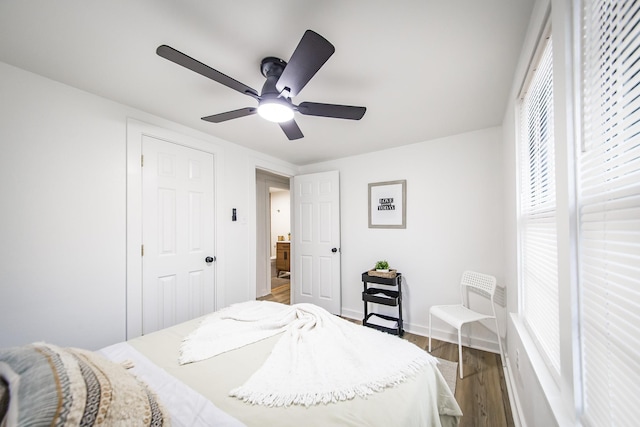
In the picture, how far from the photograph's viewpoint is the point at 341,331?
56.4 inches

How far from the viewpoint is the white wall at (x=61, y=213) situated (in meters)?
1.45

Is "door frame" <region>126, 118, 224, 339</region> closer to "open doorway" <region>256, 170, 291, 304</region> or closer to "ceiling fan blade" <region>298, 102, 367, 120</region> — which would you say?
"ceiling fan blade" <region>298, 102, 367, 120</region>

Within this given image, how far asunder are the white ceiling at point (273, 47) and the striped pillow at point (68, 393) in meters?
1.44

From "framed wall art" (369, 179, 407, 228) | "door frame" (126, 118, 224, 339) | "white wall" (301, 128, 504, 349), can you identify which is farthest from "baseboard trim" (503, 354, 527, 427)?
"door frame" (126, 118, 224, 339)

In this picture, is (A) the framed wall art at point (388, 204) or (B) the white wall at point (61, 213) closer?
(B) the white wall at point (61, 213)

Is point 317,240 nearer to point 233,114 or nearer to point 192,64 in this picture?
point 233,114

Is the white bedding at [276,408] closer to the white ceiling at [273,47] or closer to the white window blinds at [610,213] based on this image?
the white window blinds at [610,213]

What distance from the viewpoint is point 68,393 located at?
61cm

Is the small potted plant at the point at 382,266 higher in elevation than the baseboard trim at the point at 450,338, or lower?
higher

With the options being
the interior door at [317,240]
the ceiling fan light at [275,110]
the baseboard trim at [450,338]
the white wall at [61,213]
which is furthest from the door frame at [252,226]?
the baseboard trim at [450,338]

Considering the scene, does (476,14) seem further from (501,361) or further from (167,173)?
(501,361)

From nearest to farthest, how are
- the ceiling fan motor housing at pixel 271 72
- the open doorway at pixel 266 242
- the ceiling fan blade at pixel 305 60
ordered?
the ceiling fan blade at pixel 305 60, the ceiling fan motor housing at pixel 271 72, the open doorway at pixel 266 242

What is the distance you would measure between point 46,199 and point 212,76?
147 centimetres

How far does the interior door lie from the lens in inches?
132
